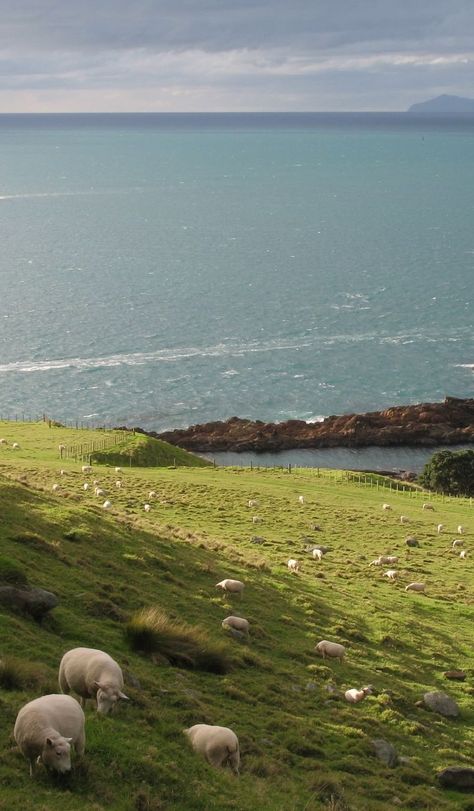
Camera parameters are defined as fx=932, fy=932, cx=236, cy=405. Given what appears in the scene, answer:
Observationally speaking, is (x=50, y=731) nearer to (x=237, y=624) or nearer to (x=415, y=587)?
(x=237, y=624)

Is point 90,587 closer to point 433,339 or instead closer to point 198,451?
point 198,451

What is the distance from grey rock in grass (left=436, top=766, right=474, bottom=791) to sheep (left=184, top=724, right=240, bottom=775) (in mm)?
5114

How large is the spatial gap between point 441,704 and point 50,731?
43.5ft

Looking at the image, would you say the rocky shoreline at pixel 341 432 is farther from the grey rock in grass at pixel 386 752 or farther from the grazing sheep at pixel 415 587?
the grey rock in grass at pixel 386 752

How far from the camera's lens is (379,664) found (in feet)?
85.9

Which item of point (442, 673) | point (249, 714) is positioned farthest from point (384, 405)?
point (249, 714)

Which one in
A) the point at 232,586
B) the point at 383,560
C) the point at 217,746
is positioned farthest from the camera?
the point at 383,560

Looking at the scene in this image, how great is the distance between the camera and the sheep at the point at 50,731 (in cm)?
1348

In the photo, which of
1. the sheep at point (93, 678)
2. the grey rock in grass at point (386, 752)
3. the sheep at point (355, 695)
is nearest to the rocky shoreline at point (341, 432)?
the sheep at point (355, 695)

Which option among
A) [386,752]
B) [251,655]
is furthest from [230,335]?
[386,752]

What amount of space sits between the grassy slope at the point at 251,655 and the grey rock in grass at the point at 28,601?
0.40m

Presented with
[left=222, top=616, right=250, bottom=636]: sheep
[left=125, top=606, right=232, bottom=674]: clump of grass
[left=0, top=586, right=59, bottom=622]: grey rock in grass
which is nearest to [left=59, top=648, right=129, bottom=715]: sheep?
[left=0, top=586, right=59, bottom=622]: grey rock in grass

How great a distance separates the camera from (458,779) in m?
19.2

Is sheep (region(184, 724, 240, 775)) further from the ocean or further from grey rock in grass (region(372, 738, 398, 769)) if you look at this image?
the ocean
